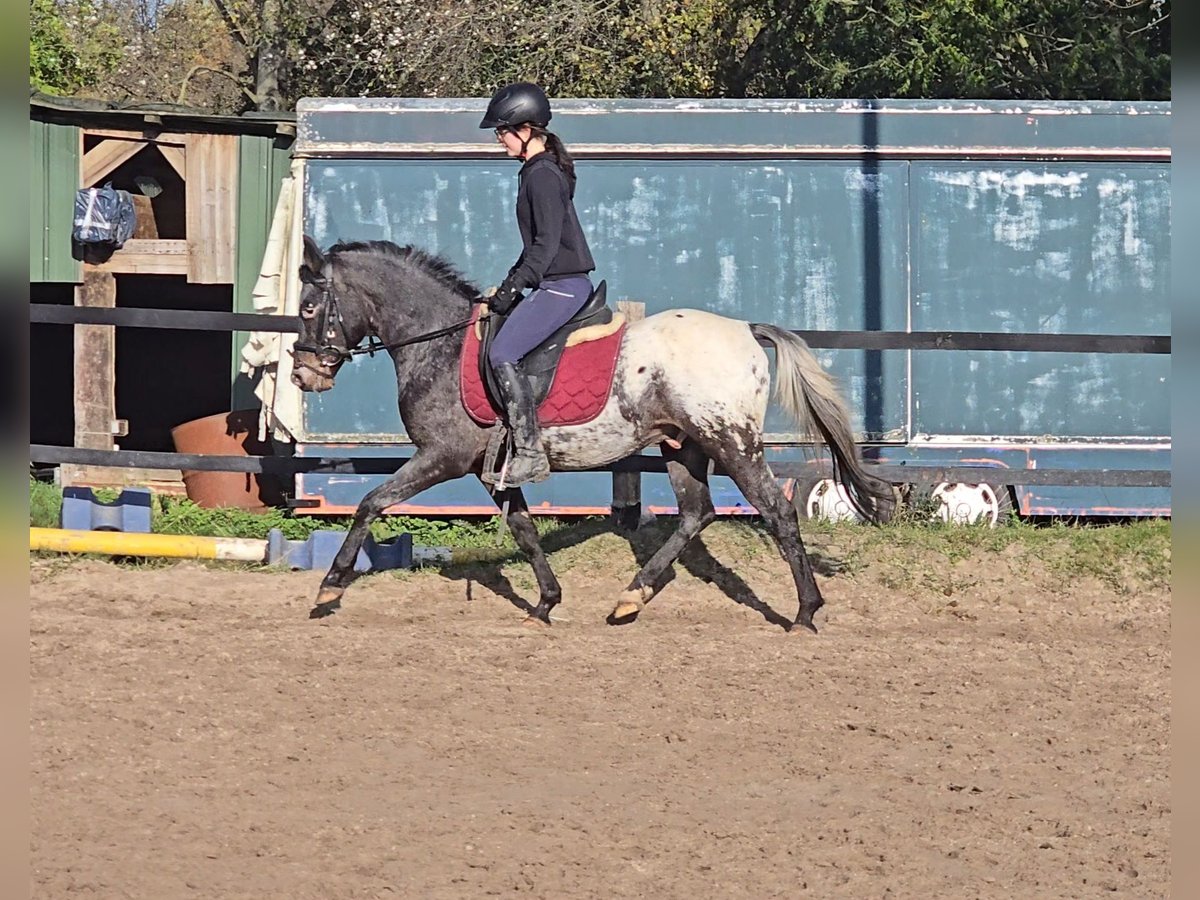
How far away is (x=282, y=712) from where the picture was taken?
589 centimetres

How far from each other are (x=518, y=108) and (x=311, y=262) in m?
1.37

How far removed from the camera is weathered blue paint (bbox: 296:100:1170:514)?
10.7 metres

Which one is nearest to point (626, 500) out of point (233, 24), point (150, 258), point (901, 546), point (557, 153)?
point (901, 546)

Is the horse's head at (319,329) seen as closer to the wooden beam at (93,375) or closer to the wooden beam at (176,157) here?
the wooden beam at (93,375)

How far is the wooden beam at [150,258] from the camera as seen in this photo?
1304 centimetres

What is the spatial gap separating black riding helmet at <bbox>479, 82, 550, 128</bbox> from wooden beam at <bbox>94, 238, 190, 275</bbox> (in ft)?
21.5

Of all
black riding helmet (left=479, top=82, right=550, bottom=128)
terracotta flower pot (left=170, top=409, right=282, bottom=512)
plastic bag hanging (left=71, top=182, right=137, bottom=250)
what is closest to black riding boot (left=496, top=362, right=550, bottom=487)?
black riding helmet (left=479, top=82, right=550, bottom=128)

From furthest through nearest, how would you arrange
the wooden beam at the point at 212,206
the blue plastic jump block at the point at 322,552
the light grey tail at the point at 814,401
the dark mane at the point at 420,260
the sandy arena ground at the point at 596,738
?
the wooden beam at the point at 212,206
the blue plastic jump block at the point at 322,552
the dark mane at the point at 420,260
the light grey tail at the point at 814,401
the sandy arena ground at the point at 596,738

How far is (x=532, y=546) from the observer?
26.1 feet

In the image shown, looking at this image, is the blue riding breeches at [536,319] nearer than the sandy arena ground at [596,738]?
No

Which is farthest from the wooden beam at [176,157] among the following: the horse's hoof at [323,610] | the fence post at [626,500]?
the horse's hoof at [323,610]

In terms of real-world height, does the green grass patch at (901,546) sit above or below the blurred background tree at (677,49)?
below

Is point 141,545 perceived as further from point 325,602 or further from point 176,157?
point 176,157

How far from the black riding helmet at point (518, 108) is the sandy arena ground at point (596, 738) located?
2.58 meters
